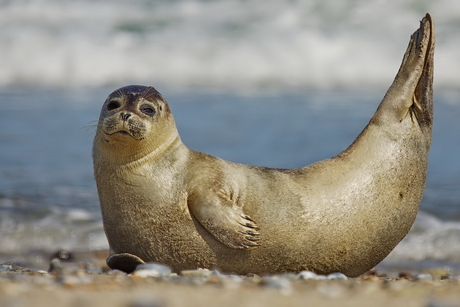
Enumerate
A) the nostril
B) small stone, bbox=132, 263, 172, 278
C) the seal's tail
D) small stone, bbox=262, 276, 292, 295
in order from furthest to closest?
the seal's tail, the nostril, small stone, bbox=132, 263, 172, 278, small stone, bbox=262, 276, 292, 295

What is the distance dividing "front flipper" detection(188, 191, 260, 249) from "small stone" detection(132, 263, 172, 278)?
39cm

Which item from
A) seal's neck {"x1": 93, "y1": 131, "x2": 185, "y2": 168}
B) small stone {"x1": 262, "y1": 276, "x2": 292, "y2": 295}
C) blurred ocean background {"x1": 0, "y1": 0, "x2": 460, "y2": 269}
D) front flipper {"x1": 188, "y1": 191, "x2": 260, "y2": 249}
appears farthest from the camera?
blurred ocean background {"x1": 0, "y1": 0, "x2": 460, "y2": 269}

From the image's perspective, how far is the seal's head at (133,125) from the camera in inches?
196

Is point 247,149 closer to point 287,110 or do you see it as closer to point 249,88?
point 287,110

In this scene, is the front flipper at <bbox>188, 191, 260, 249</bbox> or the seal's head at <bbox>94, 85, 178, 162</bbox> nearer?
the front flipper at <bbox>188, 191, 260, 249</bbox>

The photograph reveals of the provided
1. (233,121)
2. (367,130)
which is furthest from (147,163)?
(233,121)

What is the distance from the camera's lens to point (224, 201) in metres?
4.91

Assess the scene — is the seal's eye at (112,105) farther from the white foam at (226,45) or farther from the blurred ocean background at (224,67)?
the white foam at (226,45)

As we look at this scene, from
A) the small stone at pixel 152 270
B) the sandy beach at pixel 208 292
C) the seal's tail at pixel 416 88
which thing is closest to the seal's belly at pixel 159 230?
the small stone at pixel 152 270

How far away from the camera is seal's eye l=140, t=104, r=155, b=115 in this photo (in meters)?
5.16

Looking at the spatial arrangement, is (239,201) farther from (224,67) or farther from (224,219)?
(224,67)

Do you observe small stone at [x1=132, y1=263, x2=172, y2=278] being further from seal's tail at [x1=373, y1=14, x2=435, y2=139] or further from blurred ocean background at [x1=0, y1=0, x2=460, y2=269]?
blurred ocean background at [x1=0, y1=0, x2=460, y2=269]

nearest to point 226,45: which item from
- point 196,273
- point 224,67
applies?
point 224,67

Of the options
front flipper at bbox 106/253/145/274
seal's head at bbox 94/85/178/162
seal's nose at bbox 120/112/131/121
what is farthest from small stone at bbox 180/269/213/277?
seal's nose at bbox 120/112/131/121
